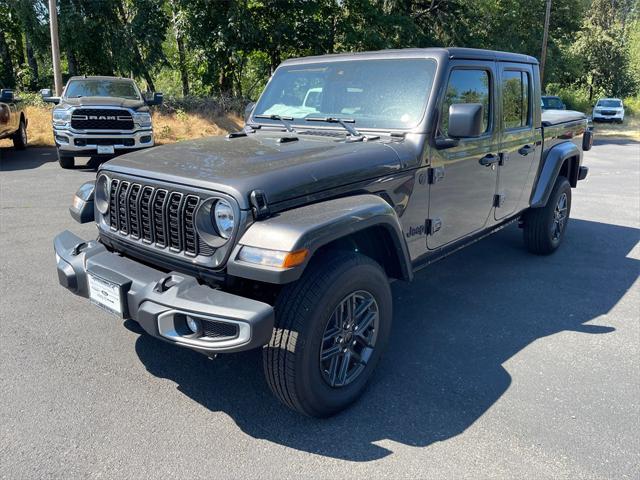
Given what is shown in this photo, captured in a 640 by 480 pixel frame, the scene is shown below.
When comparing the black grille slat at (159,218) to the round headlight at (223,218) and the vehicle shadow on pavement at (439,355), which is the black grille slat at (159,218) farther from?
the vehicle shadow on pavement at (439,355)

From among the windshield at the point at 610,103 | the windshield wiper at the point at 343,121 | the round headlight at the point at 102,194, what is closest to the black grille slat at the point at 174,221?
the round headlight at the point at 102,194

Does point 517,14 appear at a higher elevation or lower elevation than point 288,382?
higher

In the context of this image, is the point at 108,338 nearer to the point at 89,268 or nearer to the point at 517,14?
the point at 89,268

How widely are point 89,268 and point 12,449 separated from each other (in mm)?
982

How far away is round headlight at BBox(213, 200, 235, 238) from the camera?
2703mm

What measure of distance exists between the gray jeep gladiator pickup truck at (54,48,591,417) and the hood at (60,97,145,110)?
7315 millimetres

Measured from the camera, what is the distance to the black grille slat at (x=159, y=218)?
9.65 ft

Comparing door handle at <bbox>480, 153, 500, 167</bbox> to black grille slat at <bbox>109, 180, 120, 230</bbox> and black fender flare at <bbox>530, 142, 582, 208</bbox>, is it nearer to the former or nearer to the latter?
black fender flare at <bbox>530, 142, 582, 208</bbox>

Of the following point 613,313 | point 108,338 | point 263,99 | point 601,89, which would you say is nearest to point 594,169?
point 613,313

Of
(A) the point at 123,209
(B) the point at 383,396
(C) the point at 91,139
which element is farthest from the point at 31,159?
(B) the point at 383,396

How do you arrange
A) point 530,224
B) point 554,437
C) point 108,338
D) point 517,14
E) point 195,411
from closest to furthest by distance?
1. point 554,437
2. point 195,411
3. point 108,338
4. point 530,224
5. point 517,14

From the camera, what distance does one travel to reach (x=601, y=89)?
1785 inches

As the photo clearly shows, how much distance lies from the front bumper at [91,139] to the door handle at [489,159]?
8410 mm

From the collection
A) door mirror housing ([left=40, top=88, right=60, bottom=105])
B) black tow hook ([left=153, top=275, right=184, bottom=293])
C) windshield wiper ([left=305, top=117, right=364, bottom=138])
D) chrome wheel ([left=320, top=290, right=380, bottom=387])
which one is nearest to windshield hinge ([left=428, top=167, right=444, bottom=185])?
windshield wiper ([left=305, top=117, right=364, bottom=138])
